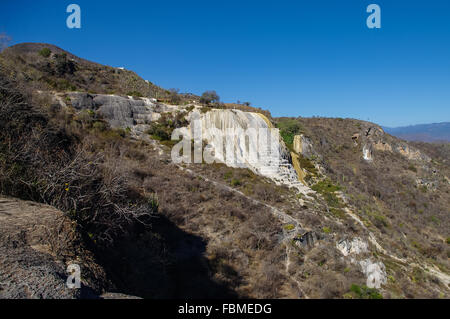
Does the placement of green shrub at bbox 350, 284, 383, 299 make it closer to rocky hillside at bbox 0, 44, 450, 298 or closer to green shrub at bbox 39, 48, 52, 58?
rocky hillside at bbox 0, 44, 450, 298

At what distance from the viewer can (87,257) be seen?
4.09 metres

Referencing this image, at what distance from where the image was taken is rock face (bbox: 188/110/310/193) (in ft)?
54.9

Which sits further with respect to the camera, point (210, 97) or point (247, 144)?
point (210, 97)

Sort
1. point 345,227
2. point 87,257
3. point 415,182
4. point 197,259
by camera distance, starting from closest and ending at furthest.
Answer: point 87,257 → point 197,259 → point 345,227 → point 415,182

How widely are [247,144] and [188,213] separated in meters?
8.87

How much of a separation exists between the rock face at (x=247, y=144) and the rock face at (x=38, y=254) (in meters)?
12.9

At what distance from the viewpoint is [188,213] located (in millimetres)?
10180

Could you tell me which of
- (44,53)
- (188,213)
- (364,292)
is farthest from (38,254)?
(44,53)

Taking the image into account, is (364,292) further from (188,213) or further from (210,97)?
(210,97)

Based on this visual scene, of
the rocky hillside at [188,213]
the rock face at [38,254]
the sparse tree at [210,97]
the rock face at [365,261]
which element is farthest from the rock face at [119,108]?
the rock face at [365,261]

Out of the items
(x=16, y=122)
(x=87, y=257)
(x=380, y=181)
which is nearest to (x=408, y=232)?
(x=380, y=181)

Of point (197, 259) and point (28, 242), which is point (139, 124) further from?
point (28, 242)

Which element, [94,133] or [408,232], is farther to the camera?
[408,232]
